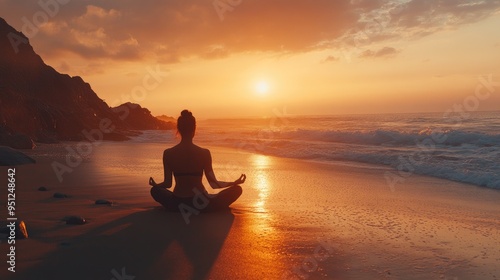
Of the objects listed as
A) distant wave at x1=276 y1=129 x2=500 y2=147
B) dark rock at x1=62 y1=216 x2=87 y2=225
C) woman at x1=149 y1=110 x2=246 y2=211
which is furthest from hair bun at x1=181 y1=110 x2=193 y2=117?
distant wave at x1=276 y1=129 x2=500 y2=147

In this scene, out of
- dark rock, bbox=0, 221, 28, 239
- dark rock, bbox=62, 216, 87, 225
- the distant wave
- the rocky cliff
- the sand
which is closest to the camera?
the sand

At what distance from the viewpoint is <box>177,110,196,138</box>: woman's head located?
7.05 meters

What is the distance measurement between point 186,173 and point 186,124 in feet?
2.72

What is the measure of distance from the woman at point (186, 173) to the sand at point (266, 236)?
0.30m

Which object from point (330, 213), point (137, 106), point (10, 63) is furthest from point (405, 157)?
point (137, 106)

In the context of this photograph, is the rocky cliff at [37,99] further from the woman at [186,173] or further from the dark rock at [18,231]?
the dark rock at [18,231]

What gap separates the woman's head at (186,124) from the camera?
7055 millimetres

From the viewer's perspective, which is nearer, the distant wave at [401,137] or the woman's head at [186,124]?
the woman's head at [186,124]

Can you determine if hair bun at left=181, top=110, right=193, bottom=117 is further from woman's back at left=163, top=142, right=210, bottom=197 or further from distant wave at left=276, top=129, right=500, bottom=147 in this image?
distant wave at left=276, top=129, right=500, bottom=147

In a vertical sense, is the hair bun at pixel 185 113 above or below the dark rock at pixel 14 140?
above

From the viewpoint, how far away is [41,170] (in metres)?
12.8

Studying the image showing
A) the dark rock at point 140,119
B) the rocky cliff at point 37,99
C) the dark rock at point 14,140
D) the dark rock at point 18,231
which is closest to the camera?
the dark rock at point 18,231

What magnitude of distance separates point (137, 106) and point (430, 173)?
56162mm

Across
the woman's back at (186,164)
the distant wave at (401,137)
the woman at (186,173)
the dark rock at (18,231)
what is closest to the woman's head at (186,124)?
the woman at (186,173)
